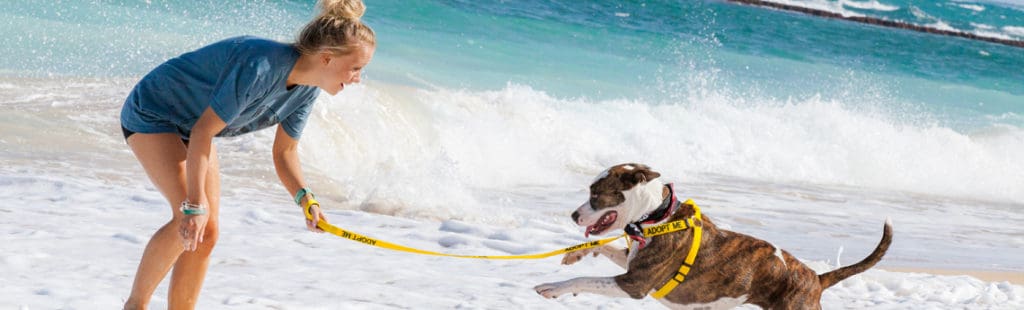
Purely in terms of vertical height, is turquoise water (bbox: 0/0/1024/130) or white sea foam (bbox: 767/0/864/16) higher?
turquoise water (bbox: 0/0/1024/130)

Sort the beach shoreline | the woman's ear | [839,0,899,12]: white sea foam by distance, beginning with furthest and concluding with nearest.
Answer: [839,0,899,12]: white sea foam → the beach shoreline → the woman's ear

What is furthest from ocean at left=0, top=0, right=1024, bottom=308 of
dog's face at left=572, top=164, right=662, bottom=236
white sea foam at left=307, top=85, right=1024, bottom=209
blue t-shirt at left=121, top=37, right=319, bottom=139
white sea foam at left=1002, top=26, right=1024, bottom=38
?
white sea foam at left=1002, top=26, right=1024, bottom=38

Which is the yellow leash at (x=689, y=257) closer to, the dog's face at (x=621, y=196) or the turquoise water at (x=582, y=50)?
the dog's face at (x=621, y=196)

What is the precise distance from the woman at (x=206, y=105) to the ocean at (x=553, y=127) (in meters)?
0.71

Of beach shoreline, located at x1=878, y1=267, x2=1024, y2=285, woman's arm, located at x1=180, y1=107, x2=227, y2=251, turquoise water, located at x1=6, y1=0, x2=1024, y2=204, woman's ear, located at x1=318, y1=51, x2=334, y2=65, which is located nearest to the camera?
woman's arm, located at x1=180, y1=107, x2=227, y2=251

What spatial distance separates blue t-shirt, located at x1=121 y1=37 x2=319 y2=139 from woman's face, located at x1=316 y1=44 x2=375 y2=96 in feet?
0.35

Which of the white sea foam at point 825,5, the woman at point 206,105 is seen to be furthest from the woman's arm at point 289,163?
the white sea foam at point 825,5

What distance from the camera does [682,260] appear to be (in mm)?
4430

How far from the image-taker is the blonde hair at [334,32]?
373cm

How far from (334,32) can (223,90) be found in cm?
39

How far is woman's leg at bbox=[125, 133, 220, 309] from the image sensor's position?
392 cm

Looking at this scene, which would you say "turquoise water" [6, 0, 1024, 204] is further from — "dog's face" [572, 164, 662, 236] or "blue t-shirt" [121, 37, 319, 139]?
"blue t-shirt" [121, 37, 319, 139]

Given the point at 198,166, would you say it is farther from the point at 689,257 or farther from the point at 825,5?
the point at 825,5

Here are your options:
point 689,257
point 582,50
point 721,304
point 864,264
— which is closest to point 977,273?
point 864,264
